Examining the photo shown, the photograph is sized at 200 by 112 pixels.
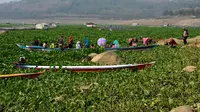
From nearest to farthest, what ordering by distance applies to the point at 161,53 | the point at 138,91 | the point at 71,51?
the point at 138,91
the point at 161,53
the point at 71,51

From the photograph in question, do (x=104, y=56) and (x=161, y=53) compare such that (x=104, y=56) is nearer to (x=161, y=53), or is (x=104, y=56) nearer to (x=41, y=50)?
(x=161, y=53)

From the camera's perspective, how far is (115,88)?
17016 millimetres

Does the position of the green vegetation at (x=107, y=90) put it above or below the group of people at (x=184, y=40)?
below

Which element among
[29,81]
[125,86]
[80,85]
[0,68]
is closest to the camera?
[125,86]

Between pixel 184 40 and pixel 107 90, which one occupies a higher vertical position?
pixel 184 40

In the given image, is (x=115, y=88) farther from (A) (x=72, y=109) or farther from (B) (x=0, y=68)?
(B) (x=0, y=68)

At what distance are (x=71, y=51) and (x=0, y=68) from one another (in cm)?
881

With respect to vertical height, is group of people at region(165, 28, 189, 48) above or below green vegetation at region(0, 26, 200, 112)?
above

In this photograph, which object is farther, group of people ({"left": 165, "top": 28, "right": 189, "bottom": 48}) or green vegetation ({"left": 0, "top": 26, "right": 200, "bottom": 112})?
group of people ({"left": 165, "top": 28, "right": 189, "bottom": 48})

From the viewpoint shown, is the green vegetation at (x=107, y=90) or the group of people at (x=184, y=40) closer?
the green vegetation at (x=107, y=90)

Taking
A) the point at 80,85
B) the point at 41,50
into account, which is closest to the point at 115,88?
the point at 80,85

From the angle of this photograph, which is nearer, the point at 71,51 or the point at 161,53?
the point at 161,53

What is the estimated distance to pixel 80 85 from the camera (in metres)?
18.5

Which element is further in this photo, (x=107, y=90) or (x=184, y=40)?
(x=184, y=40)
